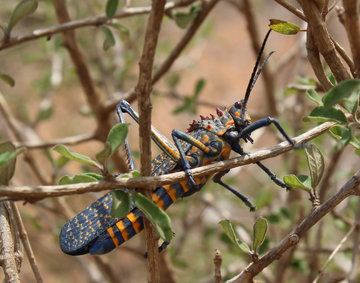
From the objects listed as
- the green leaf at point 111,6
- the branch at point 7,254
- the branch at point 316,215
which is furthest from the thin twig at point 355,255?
the green leaf at point 111,6

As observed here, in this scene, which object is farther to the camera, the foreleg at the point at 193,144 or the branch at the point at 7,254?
the foreleg at the point at 193,144

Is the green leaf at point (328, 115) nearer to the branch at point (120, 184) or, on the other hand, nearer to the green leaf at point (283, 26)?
the branch at point (120, 184)

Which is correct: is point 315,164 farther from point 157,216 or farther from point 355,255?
point 355,255

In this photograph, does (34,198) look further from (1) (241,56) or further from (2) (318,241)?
(1) (241,56)

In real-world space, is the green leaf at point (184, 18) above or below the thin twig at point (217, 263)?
above

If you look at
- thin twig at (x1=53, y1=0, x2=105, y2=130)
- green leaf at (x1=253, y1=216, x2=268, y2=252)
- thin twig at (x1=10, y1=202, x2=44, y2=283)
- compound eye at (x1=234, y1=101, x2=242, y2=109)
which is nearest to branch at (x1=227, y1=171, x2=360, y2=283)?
green leaf at (x1=253, y1=216, x2=268, y2=252)
